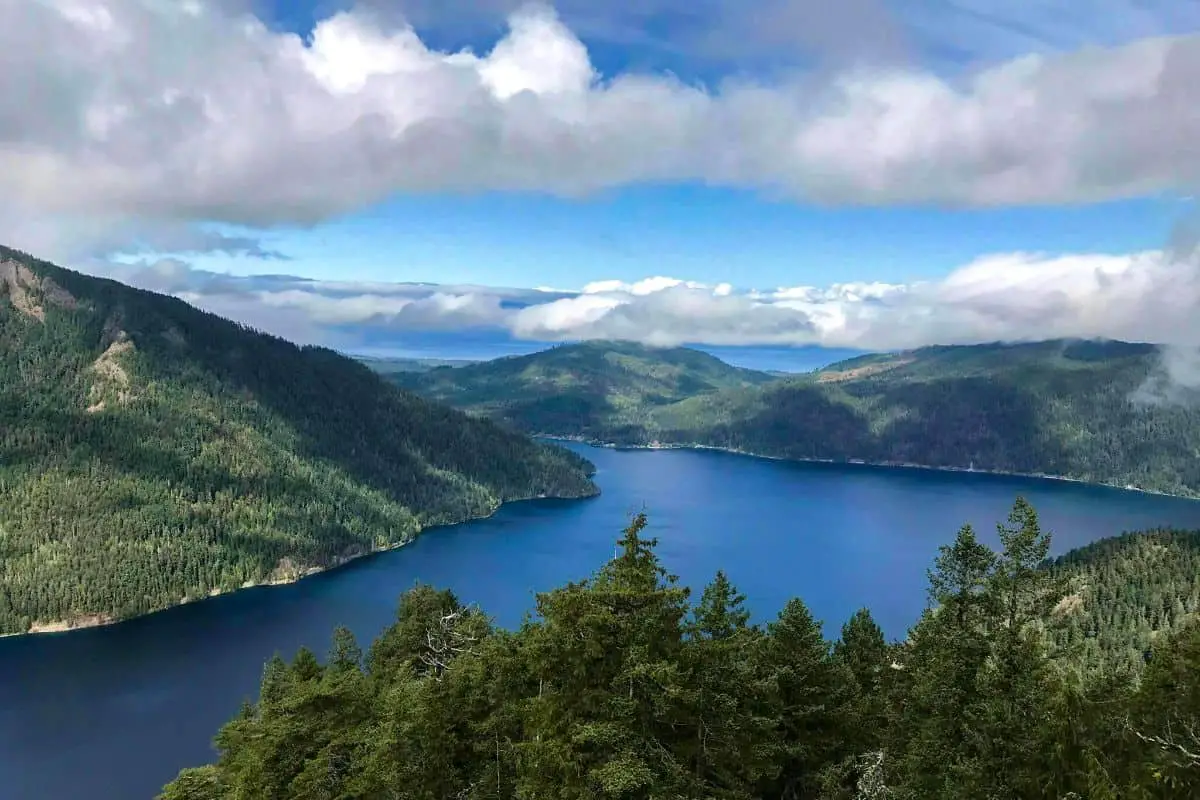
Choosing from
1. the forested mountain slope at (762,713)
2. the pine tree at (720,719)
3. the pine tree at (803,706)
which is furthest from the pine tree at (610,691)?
the pine tree at (803,706)

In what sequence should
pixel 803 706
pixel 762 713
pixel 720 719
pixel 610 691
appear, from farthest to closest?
pixel 803 706
pixel 762 713
pixel 720 719
pixel 610 691

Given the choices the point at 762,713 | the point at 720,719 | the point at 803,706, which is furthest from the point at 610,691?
the point at 803,706

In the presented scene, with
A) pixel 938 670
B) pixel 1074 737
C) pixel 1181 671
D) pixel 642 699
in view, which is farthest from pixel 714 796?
pixel 1181 671

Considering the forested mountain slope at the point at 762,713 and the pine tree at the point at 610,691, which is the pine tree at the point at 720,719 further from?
the pine tree at the point at 610,691

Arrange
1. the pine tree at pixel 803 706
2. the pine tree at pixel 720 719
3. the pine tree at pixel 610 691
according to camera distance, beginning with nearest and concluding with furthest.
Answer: the pine tree at pixel 610 691 → the pine tree at pixel 720 719 → the pine tree at pixel 803 706

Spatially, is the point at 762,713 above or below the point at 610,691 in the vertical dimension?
below

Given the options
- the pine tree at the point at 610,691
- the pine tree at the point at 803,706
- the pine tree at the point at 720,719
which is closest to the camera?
the pine tree at the point at 610,691

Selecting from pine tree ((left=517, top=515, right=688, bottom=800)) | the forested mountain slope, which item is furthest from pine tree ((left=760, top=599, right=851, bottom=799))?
pine tree ((left=517, top=515, right=688, bottom=800))

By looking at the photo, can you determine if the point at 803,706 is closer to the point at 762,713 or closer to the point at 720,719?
the point at 762,713

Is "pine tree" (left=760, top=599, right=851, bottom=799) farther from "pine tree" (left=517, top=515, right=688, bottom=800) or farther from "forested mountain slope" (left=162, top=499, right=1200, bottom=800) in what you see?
"pine tree" (left=517, top=515, right=688, bottom=800)

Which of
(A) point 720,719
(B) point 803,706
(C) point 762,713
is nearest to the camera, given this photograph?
(A) point 720,719
